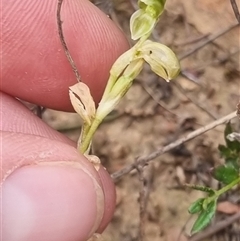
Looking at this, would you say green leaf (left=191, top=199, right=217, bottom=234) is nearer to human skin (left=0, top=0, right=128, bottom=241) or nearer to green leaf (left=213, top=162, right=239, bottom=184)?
green leaf (left=213, top=162, right=239, bottom=184)

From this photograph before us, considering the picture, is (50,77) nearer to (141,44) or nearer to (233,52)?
(141,44)

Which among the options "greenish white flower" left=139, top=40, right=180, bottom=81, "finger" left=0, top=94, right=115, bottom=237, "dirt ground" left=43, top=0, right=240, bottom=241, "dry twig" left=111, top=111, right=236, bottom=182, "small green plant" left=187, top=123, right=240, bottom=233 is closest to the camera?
"greenish white flower" left=139, top=40, right=180, bottom=81

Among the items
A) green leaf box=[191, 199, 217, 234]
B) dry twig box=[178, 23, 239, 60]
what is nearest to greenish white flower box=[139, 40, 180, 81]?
green leaf box=[191, 199, 217, 234]

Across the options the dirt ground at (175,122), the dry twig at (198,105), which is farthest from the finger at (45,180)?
the dry twig at (198,105)

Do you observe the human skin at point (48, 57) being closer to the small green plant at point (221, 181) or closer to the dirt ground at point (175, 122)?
the small green plant at point (221, 181)

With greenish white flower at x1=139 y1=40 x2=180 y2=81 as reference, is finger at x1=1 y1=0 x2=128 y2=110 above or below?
below

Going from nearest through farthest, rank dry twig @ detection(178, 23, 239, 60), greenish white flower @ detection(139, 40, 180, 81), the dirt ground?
greenish white flower @ detection(139, 40, 180, 81) → the dirt ground → dry twig @ detection(178, 23, 239, 60)

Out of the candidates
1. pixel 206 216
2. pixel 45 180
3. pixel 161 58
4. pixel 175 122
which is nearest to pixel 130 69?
pixel 161 58

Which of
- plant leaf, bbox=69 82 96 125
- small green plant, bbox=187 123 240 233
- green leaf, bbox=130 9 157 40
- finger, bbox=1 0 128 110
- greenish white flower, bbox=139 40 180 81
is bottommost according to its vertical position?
small green plant, bbox=187 123 240 233

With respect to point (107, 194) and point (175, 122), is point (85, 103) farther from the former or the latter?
point (175, 122)
